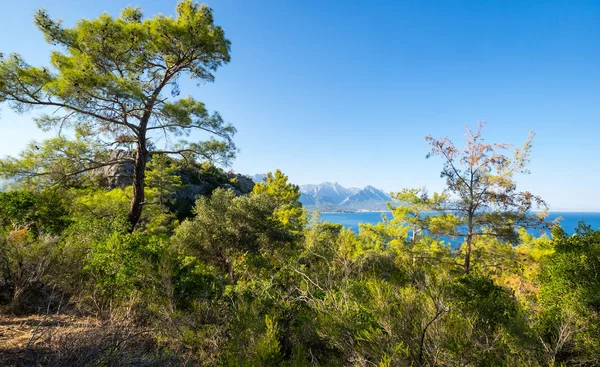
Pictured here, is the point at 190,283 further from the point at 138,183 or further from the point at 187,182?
the point at 187,182

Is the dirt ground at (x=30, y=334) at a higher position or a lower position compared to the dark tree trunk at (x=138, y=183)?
lower

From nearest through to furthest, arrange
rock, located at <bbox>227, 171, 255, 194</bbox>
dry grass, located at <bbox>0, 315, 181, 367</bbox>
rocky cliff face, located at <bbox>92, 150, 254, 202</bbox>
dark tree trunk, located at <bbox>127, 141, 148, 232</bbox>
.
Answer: dry grass, located at <bbox>0, 315, 181, 367</bbox>
dark tree trunk, located at <bbox>127, 141, 148, 232</bbox>
rocky cliff face, located at <bbox>92, 150, 254, 202</bbox>
rock, located at <bbox>227, 171, 255, 194</bbox>

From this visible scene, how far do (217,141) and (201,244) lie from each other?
4421 millimetres

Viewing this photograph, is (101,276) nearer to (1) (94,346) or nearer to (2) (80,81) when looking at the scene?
(1) (94,346)

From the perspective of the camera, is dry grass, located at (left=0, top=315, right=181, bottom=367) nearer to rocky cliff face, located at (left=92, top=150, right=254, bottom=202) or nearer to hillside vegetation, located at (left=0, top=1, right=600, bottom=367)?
hillside vegetation, located at (left=0, top=1, right=600, bottom=367)

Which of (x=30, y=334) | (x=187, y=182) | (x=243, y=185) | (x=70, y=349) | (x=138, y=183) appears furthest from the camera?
(x=243, y=185)

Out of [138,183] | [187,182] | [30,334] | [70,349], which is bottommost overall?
[30,334]

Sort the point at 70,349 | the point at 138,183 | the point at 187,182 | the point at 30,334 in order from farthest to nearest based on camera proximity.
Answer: the point at 187,182 < the point at 138,183 < the point at 30,334 < the point at 70,349

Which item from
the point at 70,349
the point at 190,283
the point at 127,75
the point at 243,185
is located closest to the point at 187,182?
the point at 243,185

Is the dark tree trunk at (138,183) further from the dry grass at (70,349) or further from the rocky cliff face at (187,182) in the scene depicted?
the rocky cliff face at (187,182)

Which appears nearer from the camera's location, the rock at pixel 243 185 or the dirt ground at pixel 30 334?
the dirt ground at pixel 30 334

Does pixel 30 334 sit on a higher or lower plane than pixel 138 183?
lower

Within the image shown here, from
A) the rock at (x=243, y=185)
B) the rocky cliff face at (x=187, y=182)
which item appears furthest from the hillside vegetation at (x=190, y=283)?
the rock at (x=243, y=185)

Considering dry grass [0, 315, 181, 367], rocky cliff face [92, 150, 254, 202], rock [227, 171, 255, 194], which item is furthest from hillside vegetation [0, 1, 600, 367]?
rock [227, 171, 255, 194]
